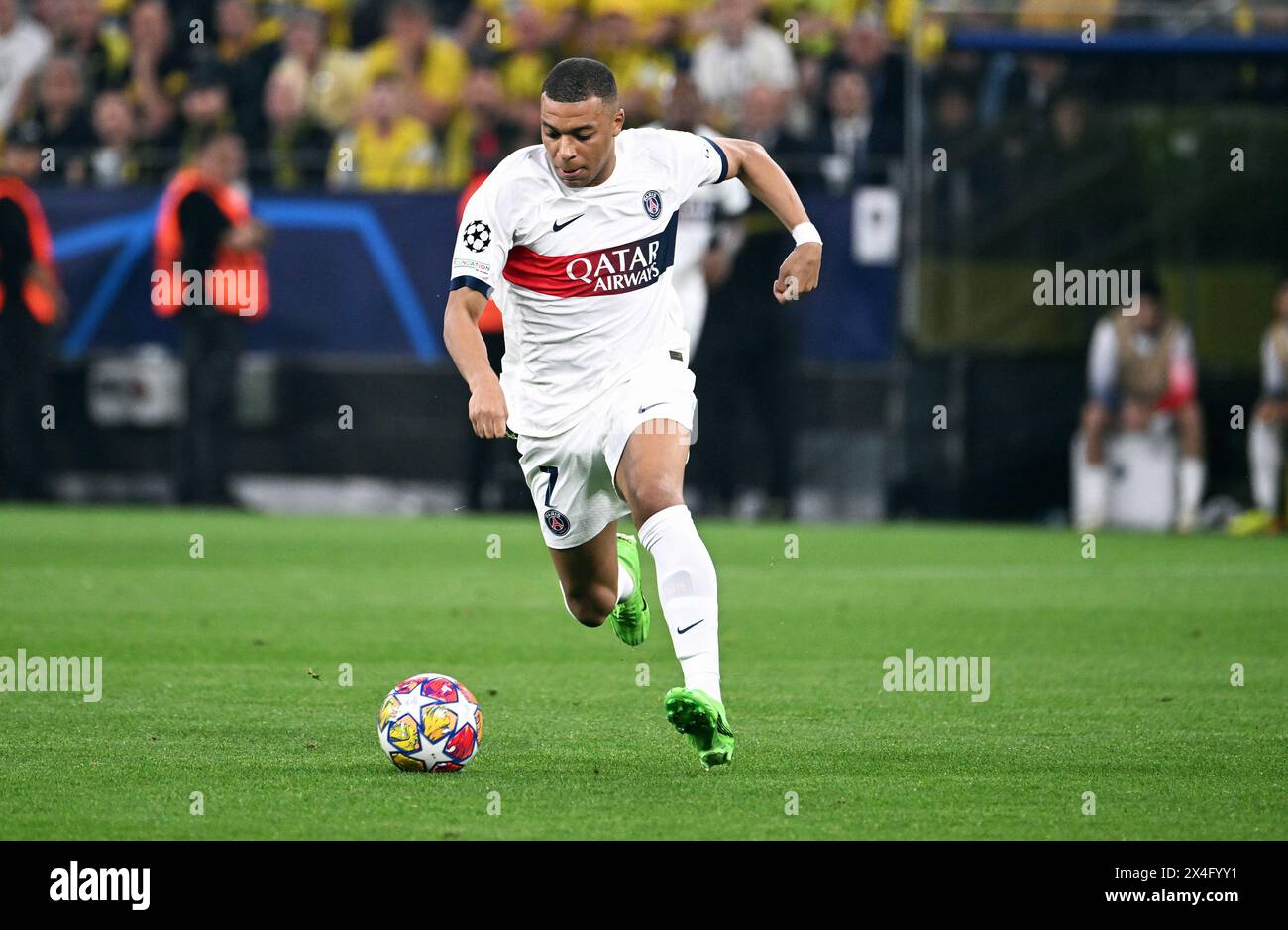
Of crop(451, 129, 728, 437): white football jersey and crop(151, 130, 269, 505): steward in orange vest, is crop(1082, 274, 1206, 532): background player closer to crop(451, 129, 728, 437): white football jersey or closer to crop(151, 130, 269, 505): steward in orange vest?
crop(151, 130, 269, 505): steward in orange vest

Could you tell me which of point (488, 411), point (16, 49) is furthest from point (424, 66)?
point (488, 411)

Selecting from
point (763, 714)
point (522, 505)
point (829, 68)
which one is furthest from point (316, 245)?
point (763, 714)

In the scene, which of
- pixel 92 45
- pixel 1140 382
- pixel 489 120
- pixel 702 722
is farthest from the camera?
pixel 92 45

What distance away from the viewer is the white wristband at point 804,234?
24.3 ft

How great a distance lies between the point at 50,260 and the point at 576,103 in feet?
37.8

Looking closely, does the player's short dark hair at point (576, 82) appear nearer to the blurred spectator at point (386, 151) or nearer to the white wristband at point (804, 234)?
the white wristband at point (804, 234)

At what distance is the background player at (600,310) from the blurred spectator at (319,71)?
11.3 meters

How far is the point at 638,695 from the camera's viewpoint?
27.6 feet

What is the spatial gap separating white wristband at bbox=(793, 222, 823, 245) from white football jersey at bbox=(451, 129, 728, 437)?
0.35 meters

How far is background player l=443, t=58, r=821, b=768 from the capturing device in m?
6.86

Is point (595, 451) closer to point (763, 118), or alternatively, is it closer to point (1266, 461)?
point (763, 118)

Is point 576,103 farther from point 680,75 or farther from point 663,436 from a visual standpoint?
point 680,75

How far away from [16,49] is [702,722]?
15.1 meters

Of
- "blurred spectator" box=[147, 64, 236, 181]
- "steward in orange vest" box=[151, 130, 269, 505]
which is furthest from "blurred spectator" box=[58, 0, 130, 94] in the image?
"steward in orange vest" box=[151, 130, 269, 505]
